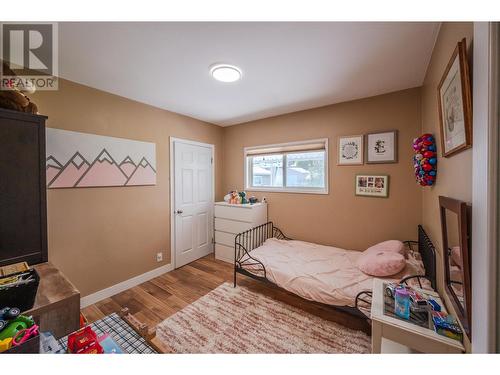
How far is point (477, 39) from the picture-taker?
68 cm

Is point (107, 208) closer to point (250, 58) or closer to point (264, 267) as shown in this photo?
point (264, 267)

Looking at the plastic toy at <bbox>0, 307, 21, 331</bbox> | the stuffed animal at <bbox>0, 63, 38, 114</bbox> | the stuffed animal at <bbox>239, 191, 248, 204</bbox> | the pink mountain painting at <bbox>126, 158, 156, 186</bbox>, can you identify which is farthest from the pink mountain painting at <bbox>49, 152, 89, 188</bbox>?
the stuffed animal at <bbox>239, 191, 248, 204</bbox>

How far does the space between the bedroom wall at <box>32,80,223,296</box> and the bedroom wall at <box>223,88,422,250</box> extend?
64.1 inches

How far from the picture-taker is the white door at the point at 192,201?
3.06 meters

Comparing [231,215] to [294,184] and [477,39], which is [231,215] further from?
[477,39]

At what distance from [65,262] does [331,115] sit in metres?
3.66

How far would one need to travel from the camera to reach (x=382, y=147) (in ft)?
7.80

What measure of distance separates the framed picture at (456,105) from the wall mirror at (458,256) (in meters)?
0.29

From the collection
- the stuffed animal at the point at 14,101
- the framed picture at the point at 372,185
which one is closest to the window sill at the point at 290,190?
the framed picture at the point at 372,185

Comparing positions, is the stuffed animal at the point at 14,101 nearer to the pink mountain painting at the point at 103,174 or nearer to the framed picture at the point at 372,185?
the pink mountain painting at the point at 103,174

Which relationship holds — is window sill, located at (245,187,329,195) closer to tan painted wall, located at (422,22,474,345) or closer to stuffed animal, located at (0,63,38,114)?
tan painted wall, located at (422,22,474,345)

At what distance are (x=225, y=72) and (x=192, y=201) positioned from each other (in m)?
2.14

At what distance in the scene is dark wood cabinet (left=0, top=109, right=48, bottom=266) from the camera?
46.6 inches
